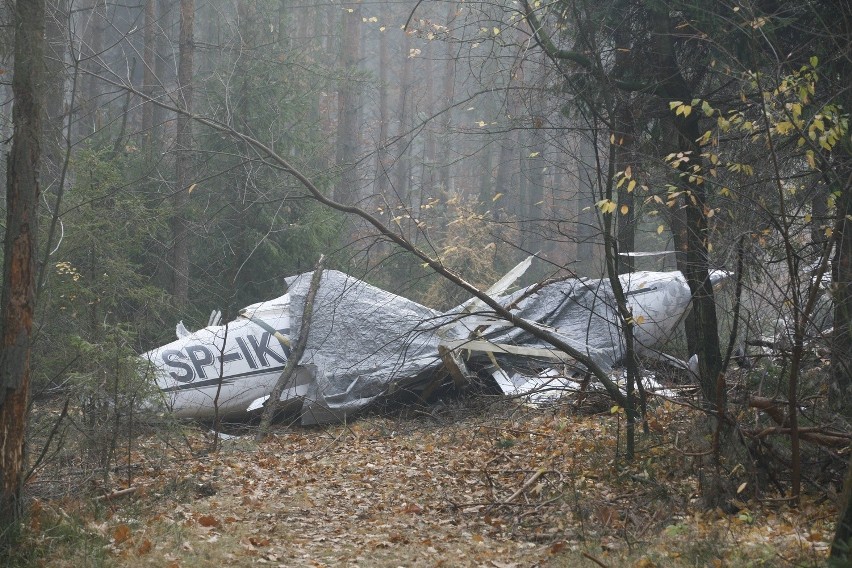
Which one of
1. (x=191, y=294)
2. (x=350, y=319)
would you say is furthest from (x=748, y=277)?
(x=191, y=294)

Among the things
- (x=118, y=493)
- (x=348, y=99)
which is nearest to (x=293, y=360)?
(x=118, y=493)

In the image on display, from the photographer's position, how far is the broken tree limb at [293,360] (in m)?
12.7

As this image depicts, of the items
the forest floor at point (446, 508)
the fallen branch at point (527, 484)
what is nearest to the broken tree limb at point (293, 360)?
the forest floor at point (446, 508)

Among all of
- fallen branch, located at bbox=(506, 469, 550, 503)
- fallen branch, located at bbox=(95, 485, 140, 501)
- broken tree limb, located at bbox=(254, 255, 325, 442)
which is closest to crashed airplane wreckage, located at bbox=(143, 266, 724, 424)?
broken tree limb, located at bbox=(254, 255, 325, 442)

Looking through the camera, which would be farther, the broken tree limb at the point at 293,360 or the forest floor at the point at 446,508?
the broken tree limb at the point at 293,360

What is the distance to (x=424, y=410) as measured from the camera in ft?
43.7

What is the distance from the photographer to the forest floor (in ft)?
19.9

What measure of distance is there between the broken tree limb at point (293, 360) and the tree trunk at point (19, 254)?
6027 mm

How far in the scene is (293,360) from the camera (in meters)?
13.5

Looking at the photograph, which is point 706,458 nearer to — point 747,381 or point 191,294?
point 747,381

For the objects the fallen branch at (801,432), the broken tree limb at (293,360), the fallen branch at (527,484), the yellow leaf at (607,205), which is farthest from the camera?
the broken tree limb at (293,360)

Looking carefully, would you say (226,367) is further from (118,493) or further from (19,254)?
(19,254)

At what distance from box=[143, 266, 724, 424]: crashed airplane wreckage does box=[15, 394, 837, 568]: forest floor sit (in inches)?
71.3

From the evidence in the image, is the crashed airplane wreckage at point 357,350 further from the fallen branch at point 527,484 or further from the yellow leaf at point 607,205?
the yellow leaf at point 607,205
